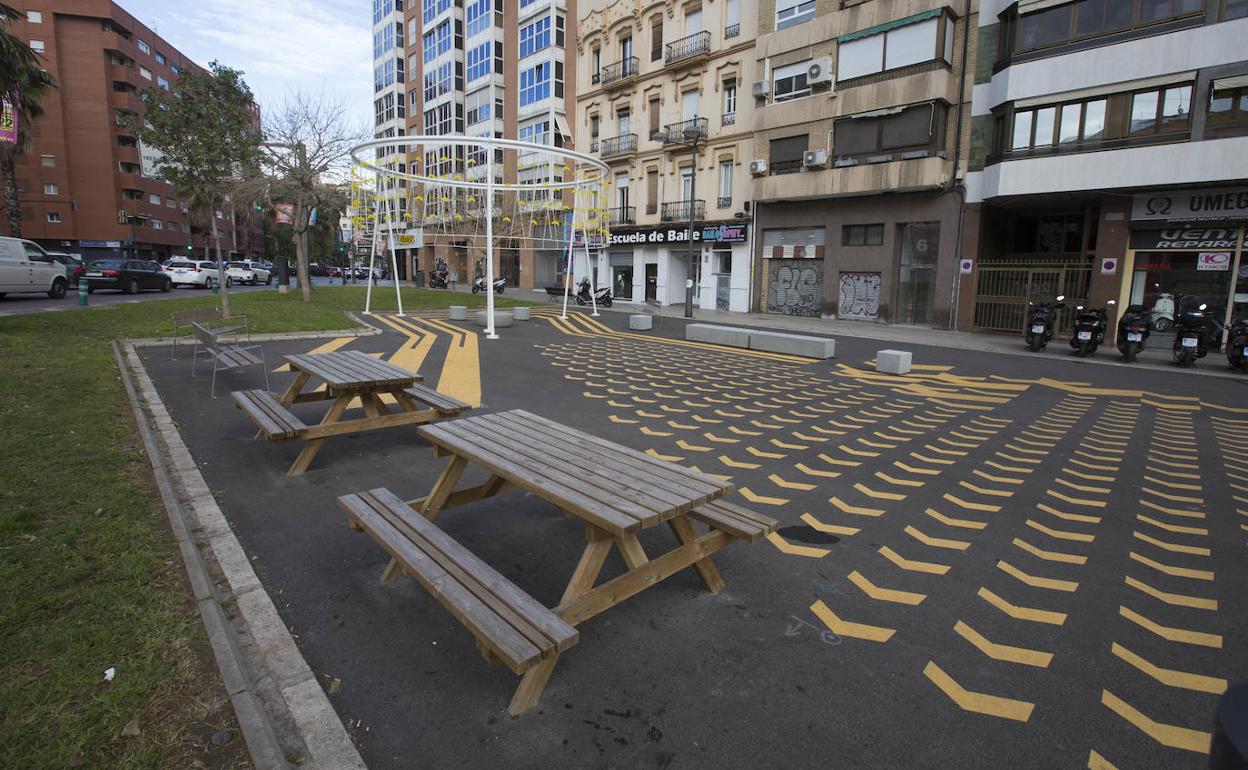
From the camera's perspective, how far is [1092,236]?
20141mm

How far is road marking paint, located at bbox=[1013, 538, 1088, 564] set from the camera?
4051 mm

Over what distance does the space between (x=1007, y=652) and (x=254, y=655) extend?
11.8 feet

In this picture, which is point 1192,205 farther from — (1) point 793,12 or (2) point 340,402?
(2) point 340,402

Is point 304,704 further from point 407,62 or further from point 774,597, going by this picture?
point 407,62

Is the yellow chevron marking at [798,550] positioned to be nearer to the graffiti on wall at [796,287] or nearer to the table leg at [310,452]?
the table leg at [310,452]

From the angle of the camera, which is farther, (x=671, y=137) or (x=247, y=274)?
(x=247, y=274)

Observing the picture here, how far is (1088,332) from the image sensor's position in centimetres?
1473

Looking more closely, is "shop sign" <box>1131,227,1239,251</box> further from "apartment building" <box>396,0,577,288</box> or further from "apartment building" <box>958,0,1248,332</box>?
"apartment building" <box>396,0,577,288</box>

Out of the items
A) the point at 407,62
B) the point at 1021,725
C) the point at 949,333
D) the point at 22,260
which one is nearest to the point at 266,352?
the point at 1021,725

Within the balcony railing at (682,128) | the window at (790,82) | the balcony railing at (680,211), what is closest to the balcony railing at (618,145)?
the balcony railing at (682,128)

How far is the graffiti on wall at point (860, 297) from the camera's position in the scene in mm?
23641

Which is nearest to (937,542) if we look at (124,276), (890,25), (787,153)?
(890,25)

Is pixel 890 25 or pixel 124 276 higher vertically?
pixel 890 25

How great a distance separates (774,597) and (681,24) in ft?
105
